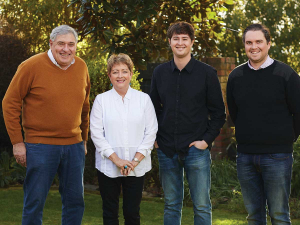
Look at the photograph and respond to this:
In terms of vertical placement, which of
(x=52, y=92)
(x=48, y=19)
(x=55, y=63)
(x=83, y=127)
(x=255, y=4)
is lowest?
(x=83, y=127)

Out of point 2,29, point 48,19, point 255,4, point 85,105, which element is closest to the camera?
point 85,105

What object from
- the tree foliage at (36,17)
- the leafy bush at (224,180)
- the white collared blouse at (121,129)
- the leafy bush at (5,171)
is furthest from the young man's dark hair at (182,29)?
the tree foliage at (36,17)

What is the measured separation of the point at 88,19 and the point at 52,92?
7.96 ft

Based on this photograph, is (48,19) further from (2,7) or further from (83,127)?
(83,127)

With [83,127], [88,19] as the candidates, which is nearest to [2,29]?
[88,19]

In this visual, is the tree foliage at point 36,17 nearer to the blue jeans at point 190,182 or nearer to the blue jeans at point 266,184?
the blue jeans at point 190,182

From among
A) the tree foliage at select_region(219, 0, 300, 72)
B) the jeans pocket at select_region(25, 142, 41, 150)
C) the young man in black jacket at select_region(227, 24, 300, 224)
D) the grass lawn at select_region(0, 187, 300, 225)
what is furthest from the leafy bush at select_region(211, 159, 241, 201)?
the tree foliage at select_region(219, 0, 300, 72)

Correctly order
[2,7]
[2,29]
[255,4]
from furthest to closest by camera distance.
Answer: [255,4] → [2,7] → [2,29]

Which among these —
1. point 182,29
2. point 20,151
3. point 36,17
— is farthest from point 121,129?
point 36,17

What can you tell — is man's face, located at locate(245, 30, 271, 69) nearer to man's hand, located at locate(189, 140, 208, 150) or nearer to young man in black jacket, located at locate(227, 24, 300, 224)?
young man in black jacket, located at locate(227, 24, 300, 224)

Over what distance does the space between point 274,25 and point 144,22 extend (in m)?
14.5

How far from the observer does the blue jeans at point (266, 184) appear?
12.7ft

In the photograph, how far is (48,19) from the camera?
11.3 meters

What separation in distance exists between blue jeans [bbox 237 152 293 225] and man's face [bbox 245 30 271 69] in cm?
83
